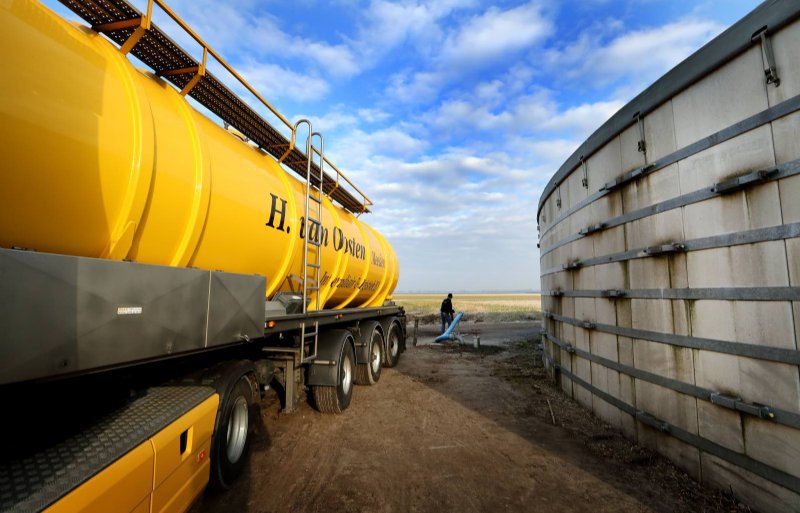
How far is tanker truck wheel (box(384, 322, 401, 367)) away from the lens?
10183mm

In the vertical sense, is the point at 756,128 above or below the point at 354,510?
above

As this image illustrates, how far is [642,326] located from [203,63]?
234 inches

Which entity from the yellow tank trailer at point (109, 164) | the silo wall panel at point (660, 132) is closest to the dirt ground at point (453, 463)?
the yellow tank trailer at point (109, 164)

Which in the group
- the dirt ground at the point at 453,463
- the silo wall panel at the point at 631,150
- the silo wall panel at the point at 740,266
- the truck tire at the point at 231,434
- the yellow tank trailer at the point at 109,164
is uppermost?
the silo wall panel at the point at 631,150

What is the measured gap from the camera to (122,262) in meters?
2.13

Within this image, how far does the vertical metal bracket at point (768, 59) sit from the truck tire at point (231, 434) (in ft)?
19.4

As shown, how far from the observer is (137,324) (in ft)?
7.30

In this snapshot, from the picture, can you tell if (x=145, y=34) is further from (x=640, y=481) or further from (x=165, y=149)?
(x=640, y=481)

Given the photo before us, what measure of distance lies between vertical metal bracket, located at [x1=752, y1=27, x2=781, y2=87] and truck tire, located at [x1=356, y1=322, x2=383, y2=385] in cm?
702

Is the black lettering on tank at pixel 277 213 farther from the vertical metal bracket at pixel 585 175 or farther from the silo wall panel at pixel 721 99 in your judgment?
the vertical metal bracket at pixel 585 175

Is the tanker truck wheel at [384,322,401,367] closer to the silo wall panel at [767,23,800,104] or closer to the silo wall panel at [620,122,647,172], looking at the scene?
the silo wall panel at [620,122,647,172]

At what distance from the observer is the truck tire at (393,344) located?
400 inches

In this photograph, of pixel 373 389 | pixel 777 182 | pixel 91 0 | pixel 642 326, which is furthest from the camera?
pixel 373 389

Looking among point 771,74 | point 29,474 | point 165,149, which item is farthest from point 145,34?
point 771,74
